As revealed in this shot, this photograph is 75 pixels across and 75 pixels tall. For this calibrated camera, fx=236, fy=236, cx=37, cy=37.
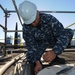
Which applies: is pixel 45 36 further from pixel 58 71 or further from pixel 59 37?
pixel 58 71

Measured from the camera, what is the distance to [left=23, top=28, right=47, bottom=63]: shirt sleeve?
295cm

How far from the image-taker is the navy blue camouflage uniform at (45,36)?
2.48 m

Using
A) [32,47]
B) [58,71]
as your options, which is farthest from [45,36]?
[58,71]

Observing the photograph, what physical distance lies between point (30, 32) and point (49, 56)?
2.45 feet

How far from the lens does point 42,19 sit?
2.68 meters

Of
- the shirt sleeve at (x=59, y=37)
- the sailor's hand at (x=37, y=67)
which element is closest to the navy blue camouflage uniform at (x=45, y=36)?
the shirt sleeve at (x=59, y=37)

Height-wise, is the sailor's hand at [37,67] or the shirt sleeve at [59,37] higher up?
the shirt sleeve at [59,37]

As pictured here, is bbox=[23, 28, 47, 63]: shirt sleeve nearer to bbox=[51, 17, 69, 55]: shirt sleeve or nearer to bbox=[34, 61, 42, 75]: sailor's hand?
bbox=[34, 61, 42, 75]: sailor's hand

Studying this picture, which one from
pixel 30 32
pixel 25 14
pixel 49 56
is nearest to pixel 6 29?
pixel 30 32

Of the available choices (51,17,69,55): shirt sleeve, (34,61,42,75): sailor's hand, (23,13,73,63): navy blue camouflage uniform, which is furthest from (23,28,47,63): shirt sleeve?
(51,17,69,55): shirt sleeve

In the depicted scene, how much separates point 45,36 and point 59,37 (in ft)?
1.26

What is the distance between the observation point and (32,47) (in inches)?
118

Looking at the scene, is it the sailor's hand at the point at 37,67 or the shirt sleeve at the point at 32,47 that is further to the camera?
the shirt sleeve at the point at 32,47

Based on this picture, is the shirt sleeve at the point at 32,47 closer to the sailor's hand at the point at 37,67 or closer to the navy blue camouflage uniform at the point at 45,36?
the navy blue camouflage uniform at the point at 45,36
